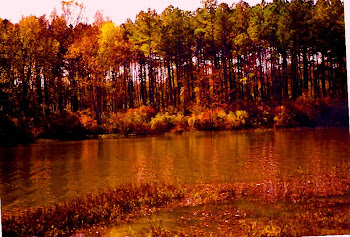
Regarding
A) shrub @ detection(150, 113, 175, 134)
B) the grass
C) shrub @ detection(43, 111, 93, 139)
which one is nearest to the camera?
the grass

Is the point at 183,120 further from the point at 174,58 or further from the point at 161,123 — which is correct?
the point at 174,58

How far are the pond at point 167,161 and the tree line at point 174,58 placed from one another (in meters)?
0.58

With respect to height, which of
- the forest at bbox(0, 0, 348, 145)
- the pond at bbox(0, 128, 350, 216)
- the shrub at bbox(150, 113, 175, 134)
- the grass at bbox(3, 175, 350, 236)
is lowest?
the grass at bbox(3, 175, 350, 236)

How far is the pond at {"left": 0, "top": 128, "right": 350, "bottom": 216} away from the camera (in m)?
4.54

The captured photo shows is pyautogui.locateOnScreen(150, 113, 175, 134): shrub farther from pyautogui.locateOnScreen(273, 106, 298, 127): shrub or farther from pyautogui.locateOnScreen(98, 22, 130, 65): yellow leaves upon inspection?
pyautogui.locateOnScreen(273, 106, 298, 127): shrub

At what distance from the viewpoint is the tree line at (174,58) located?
519 centimetres

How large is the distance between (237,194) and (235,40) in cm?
272

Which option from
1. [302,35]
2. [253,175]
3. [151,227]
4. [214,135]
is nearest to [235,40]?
[302,35]

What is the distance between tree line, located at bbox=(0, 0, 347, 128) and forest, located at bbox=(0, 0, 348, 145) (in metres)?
0.02

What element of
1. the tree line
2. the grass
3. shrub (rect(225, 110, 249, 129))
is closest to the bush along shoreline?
shrub (rect(225, 110, 249, 129))

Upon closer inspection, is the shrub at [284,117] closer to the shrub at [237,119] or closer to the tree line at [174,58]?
the tree line at [174,58]

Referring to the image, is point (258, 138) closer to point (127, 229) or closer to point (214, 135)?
point (214, 135)

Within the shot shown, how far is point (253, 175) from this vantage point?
16.4ft

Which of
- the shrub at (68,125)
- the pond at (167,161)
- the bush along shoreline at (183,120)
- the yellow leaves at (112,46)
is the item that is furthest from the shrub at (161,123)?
the yellow leaves at (112,46)
